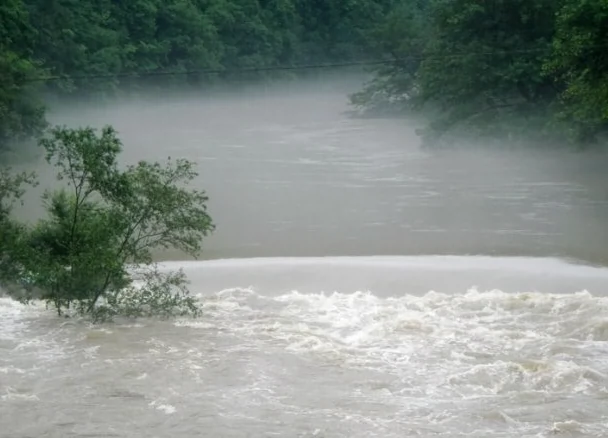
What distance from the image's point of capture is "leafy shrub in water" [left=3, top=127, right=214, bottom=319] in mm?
18266

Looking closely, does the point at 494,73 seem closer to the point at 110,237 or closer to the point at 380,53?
the point at 380,53

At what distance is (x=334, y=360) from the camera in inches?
653

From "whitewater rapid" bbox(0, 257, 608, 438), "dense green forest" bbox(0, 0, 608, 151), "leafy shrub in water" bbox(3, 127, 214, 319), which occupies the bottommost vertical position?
"whitewater rapid" bbox(0, 257, 608, 438)

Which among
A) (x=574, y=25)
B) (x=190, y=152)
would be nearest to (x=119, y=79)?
(x=190, y=152)

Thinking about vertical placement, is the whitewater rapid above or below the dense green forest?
below

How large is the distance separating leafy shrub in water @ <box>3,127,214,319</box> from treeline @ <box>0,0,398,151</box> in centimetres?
1463

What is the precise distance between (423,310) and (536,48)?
20593 millimetres

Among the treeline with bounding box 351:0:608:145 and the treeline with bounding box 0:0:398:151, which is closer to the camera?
the treeline with bounding box 351:0:608:145

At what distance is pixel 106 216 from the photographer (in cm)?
1862

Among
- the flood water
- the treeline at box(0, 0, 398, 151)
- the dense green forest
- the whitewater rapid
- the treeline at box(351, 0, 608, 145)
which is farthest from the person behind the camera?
the treeline at box(0, 0, 398, 151)

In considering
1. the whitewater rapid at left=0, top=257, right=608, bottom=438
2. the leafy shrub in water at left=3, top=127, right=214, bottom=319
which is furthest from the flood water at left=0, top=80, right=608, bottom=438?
the leafy shrub in water at left=3, top=127, right=214, bottom=319

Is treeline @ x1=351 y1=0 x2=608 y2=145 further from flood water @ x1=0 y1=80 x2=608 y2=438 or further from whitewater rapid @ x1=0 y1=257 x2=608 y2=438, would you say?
whitewater rapid @ x1=0 y1=257 x2=608 y2=438

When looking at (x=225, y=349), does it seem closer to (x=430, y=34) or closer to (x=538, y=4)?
(x=538, y=4)

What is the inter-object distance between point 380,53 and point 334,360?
1469 inches
